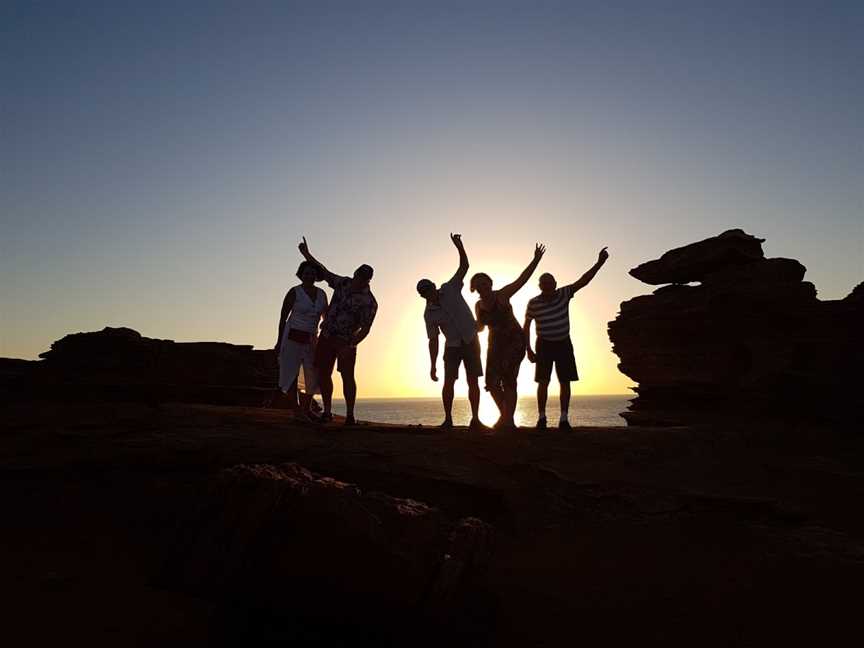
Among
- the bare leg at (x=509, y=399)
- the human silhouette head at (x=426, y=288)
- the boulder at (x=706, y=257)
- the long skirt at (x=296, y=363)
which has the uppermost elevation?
the boulder at (x=706, y=257)

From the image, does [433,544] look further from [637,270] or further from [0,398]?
[637,270]

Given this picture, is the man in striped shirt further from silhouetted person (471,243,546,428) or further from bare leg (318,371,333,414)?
bare leg (318,371,333,414)

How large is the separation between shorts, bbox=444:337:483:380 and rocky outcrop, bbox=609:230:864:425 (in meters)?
7.98

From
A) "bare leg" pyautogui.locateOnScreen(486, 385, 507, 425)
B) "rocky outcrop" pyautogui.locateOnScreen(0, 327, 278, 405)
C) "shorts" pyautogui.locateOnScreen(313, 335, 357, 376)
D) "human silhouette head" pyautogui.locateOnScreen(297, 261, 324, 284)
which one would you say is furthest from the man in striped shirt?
"rocky outcrop" pyautogui.locateOnScreen(0, 327, 278, 405)

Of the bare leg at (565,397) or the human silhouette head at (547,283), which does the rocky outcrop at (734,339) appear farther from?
the human silhouette head at (547,283)

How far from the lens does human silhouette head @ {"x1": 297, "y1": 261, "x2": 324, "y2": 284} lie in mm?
10344

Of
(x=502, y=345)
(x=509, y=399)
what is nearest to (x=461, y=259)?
(x=502, y=345)

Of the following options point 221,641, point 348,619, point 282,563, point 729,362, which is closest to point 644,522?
point 348,619

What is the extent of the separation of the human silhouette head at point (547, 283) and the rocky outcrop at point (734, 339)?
23.1 ft

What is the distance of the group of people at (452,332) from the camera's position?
32.3ft

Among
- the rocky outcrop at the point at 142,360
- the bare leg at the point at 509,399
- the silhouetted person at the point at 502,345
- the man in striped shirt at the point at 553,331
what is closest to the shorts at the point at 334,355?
the silhouetted person at the point at 502,345

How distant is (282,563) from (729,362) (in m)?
14.9

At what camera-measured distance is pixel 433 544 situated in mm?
5332

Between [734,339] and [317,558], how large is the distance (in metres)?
14.9
